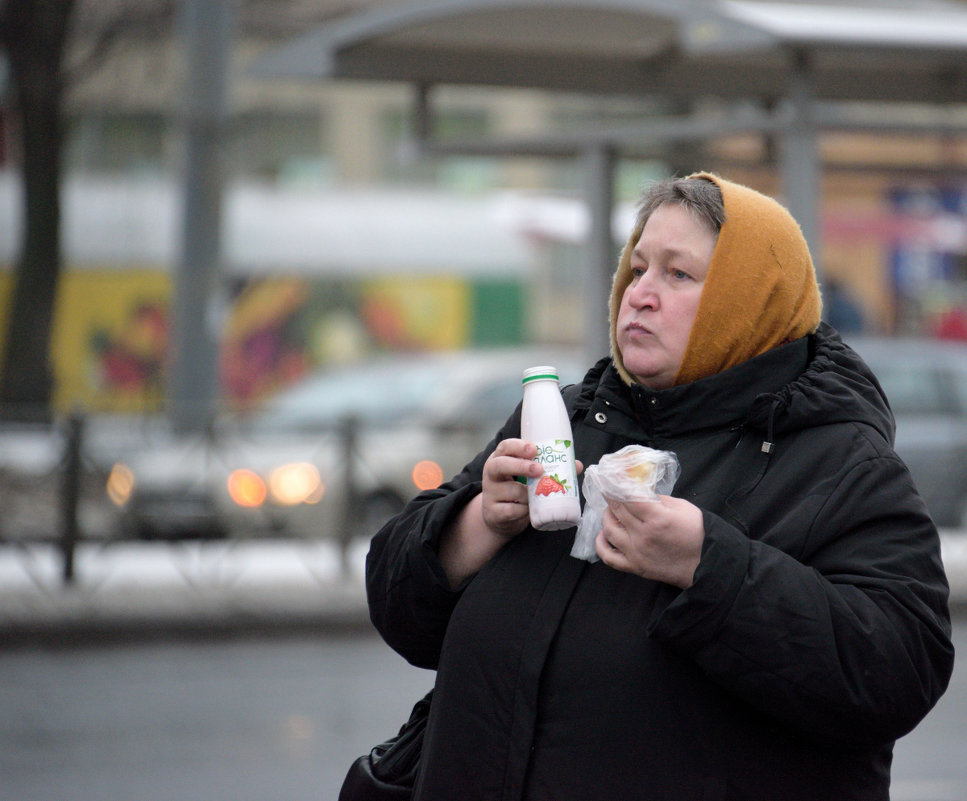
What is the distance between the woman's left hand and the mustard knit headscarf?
27 cm

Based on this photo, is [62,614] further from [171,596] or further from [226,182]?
[226,182]

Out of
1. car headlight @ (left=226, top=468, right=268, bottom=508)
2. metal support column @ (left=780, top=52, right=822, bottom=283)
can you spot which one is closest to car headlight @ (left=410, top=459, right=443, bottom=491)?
car headlight @ (left=226, top=468, right=268, bottom=508)

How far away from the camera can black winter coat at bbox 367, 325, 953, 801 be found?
193 centimetres

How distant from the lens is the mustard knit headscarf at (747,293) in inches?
83.7

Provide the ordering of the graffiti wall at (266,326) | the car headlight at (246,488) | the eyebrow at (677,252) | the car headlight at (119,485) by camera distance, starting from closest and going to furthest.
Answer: the eyebrow at (677,252)
the car headlight at (119,485)
the car headlight at (246,488)
the graffiti wall at (266,326)

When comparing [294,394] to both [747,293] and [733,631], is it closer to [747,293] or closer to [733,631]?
[747,293]

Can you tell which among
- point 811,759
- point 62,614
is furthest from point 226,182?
point 811,759

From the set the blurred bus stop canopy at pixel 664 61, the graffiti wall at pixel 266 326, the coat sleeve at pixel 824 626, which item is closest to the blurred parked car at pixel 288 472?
the blurred bus stop canopy at pixel 664 61

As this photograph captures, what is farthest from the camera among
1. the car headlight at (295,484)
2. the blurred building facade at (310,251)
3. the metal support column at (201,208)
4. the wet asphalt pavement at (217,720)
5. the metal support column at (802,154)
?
the blurred building facade at (310,251)

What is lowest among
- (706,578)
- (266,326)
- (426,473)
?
(266,326)

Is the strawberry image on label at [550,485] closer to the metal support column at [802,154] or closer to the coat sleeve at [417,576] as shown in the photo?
the coat sleeve at [417,576]

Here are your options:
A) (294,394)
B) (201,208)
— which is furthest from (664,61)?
(201,208)

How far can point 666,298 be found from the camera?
219cm

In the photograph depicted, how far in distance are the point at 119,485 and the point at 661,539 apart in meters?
8.39
